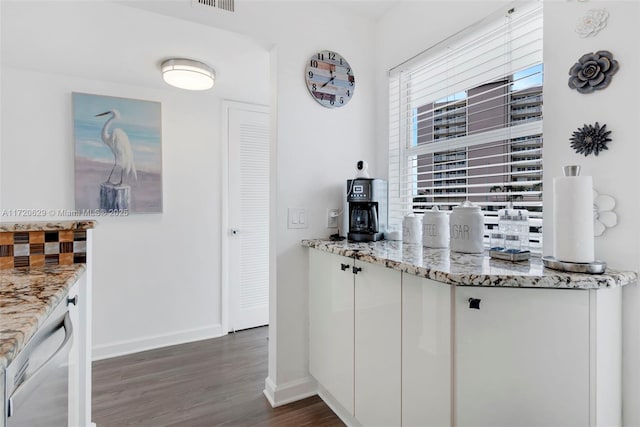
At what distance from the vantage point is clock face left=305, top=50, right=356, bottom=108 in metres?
2.05

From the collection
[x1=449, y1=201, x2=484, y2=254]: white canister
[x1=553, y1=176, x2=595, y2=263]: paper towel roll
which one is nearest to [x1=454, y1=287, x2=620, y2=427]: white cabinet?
[x1=553, y1=176, x2=595, y2=263]: paper towel roll

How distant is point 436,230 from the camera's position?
1.67 metres

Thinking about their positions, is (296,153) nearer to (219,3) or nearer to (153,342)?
(219,3)

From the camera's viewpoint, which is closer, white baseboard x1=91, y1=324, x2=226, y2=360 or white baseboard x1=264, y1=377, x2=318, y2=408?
white baseboard x1=264, y1=377, x2=318, y2=408

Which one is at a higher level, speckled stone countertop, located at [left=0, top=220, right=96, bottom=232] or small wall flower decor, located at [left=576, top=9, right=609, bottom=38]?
small wall flower decor, located at [left=576, top=9, right=609, bottom=38]

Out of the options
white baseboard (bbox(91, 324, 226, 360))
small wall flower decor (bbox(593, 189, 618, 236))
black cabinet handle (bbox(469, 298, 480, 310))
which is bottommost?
white baseboard (bbox(91, 324, 226, 360))

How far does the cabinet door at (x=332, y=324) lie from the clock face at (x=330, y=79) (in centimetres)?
101

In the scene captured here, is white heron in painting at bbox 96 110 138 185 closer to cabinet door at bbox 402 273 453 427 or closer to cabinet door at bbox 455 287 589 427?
cabinet door at bbox 402 273 453 427

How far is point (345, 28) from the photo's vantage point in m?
2.18

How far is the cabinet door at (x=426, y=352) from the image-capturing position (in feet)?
3.66

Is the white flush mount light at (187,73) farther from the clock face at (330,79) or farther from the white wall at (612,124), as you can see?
the white wall at (612,124)

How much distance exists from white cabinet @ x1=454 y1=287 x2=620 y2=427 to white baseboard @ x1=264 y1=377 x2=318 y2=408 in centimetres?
116

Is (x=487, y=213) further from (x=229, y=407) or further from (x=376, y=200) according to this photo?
(x=229, y=407)

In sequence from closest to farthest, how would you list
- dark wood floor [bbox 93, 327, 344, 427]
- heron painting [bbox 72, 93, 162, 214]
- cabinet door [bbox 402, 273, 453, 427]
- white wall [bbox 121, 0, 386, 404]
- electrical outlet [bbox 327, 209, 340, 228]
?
cabinet door [bbox 402, 273, 453, 427], dark wood floor [bbox 93, 327, 344, 427], white wall [bbox 121, 0, 386, 404], electrical outlet [bbox 327, 209, 340, 228], heron painting [bbox 72, 93, 162, 214]
